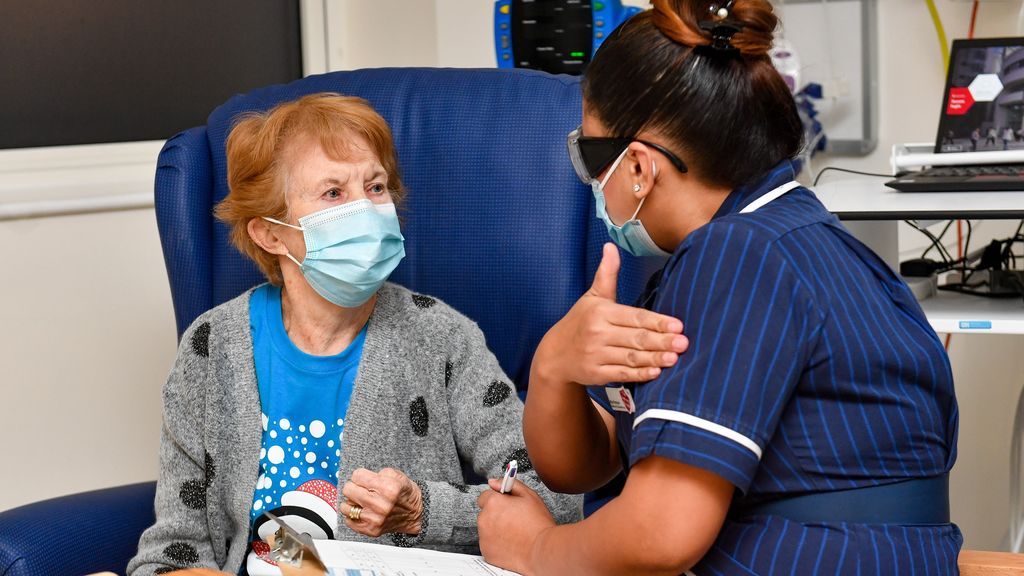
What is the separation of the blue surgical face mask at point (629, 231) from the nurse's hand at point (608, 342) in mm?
75

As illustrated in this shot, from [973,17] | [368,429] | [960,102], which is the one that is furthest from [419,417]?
[973,17]

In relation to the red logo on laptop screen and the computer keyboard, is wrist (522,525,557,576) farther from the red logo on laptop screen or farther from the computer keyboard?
the red logo on laptop screen

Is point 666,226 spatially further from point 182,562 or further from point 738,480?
point 182,562

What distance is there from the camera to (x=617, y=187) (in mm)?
1132

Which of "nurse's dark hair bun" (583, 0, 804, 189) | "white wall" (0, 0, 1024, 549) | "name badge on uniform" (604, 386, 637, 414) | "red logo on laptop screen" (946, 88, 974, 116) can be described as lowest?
"white wall" (0, 0, 1024, 549)

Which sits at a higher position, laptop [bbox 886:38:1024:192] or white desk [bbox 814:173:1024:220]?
laptop [bbox 886:38:1024:192]

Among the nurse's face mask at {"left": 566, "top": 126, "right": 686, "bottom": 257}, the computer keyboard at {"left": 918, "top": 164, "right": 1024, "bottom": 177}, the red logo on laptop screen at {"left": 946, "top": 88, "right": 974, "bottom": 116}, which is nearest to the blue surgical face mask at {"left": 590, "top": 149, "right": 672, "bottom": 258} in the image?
the nurse's face mask at {"left": 566, "top": 126, "right": 686, "bottom": 257}

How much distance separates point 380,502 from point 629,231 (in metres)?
0.48

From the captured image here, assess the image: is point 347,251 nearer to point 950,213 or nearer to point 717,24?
point 717,24

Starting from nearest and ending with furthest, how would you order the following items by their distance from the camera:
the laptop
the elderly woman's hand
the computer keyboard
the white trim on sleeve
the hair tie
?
1. the white trim on sleeve
2. the hair tie
3. the elderly woman's hand
4. the computer keyboard
5. the laptop

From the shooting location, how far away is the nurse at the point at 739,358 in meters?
0.93

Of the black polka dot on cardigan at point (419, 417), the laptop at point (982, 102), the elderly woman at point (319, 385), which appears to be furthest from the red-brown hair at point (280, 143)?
the laptop at point (982, 102)

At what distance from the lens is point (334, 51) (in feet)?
9.70

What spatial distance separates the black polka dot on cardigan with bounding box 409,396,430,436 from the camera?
1.53 m
